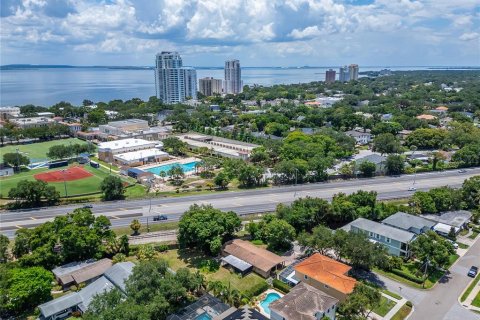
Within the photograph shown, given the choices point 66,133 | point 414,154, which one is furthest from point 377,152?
point 66,133

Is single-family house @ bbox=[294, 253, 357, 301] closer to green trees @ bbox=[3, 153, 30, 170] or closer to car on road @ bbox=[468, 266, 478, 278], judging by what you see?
car on road @ bbox=[468, 266, 478, 278]

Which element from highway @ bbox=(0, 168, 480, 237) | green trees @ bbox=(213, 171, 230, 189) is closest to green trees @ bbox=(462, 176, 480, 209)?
highway @ bbox=(0, 168, 480, 237)

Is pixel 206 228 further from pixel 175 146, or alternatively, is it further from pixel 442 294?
pixel 175 146

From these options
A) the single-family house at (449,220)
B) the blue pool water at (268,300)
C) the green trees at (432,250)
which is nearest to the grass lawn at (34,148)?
the blue pool water at (268,300)

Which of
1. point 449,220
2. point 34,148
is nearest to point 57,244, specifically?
point 449,220

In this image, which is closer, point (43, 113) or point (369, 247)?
point (369, 247)

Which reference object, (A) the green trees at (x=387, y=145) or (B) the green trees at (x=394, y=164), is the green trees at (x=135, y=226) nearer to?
(B) the green trees at (x=394, y=164)

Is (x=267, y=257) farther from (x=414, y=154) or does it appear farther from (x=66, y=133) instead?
(x=66, y=133)
